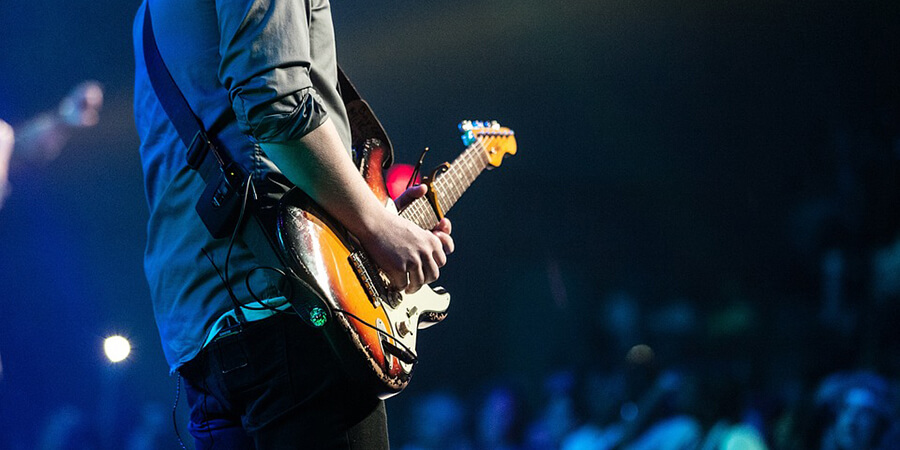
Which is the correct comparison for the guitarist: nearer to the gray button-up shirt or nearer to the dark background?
the gray button-up shirt

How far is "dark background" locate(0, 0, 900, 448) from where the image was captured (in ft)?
8.40

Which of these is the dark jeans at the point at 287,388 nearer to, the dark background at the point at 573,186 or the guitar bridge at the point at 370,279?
the guitar bridge at the point at 370,279

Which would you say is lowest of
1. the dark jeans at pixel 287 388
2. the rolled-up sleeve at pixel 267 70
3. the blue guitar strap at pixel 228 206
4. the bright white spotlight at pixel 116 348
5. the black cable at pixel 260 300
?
the bright white spotlight at pixel 116 348

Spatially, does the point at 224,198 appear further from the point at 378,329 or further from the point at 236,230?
the point at 378,329

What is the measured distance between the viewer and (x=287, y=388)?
80 cm

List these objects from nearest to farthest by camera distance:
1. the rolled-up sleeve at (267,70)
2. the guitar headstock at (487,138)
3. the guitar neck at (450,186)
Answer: the rolled-up sleeve at (267,70) < the guitar neck at (450,186) < the guitar headstock at (487,138)

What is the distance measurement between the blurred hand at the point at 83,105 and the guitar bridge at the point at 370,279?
2.11 metres

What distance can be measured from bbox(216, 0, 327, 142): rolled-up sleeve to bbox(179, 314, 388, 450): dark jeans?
24 cm

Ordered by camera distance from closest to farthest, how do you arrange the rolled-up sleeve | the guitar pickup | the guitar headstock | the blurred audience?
the rolled-up sleeve
the guitar pickup
the guitar headstock
the blurred audience

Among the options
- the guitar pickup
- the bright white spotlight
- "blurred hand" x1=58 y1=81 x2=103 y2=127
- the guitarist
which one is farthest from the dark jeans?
"blurred hand" x1=58 y1=81 x2=103 y2=127

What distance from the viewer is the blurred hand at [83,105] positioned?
2.53m

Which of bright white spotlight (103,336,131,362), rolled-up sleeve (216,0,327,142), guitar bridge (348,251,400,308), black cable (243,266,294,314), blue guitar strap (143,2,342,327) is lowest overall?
bright white spotlight (103,336,131,362)

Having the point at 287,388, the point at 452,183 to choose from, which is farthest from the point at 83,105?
the point at 287,388

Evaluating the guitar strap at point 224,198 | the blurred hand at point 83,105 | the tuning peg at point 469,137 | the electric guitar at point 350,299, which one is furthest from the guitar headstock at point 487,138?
the blurred hand at point 83,105
